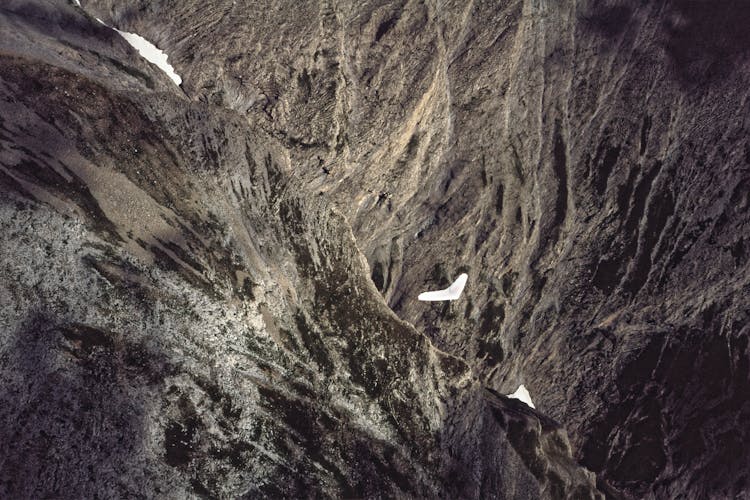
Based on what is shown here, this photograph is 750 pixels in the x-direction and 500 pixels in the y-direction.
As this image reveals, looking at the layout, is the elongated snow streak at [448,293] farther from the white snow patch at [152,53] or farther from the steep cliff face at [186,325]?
the white snow patch at [152,53]

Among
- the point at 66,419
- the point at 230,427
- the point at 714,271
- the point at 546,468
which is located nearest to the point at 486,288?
the point at 546,468

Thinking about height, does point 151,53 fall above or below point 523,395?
above

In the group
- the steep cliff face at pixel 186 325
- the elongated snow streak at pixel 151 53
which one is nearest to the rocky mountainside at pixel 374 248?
the steep cliff face at pixel 186 325

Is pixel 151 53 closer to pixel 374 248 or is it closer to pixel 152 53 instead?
pixel 152 53

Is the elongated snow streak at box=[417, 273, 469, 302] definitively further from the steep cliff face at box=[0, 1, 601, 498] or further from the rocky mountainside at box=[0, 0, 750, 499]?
the steep cliff face at box=[0, 1, 601, 498]

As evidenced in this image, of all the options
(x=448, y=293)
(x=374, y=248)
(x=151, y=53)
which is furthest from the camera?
(x=448, y=293)

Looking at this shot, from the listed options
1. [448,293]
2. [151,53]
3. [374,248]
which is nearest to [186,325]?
[374,248]

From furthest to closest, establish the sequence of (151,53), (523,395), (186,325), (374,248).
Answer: (523,395)
(374,248)
(151,53)
(186,325)
